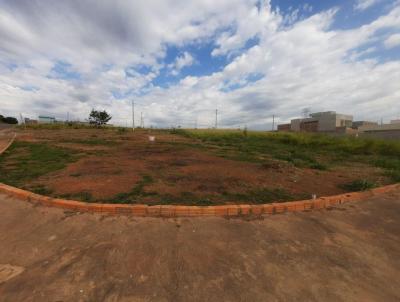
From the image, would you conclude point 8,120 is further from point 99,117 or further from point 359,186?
point 359,186

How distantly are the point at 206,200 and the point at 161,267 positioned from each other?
5.71ft

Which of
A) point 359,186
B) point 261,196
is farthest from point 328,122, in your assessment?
point 261,196

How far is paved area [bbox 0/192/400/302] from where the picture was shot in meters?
1.90

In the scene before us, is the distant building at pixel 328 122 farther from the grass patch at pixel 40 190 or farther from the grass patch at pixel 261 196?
the grass patch at pixel 40 190

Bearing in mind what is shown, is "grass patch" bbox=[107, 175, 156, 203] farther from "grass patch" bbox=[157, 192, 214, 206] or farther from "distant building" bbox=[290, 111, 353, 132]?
"distant building" bbox=[290, 111, 353, 132]

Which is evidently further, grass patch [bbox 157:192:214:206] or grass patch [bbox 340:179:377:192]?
grass patch [bbox 340:179:377:192]

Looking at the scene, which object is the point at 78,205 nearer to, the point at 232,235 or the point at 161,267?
the point at 161,267

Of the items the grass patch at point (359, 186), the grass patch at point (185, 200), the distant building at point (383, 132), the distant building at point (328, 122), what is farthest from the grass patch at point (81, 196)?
the distant building at point (328, 122)

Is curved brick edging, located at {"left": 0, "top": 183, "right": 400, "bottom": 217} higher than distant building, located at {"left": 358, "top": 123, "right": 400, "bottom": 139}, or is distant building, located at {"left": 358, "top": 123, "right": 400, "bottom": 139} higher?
distant building, located at {"left": 358, "top": 123, "right": 400, "bottom": 139}

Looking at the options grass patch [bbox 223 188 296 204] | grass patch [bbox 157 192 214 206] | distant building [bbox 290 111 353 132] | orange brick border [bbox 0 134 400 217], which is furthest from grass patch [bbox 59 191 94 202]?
distant building [bbox 290 111 353 132]

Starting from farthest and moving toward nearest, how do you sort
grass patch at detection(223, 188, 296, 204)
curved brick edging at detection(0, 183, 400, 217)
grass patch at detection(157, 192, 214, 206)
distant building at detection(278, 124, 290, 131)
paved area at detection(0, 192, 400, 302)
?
1. distant building at detection(278, 124, 290, 131)
2. grass patch at detection(223, 188, 296, 204)
3. grass patch at detection(157, 192, 214, 206)
4. curved brick edging at detection(0, 183, 400, 217)
5. paved area at detection(0, 192, 400, 302)

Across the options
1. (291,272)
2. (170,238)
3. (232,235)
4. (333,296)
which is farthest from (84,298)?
(333,296)

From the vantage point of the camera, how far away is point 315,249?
254 centimetres

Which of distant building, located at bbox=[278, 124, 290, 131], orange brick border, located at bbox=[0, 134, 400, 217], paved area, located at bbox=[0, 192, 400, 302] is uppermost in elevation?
distant building, located at bbox=[278, 124, 290, 131]
